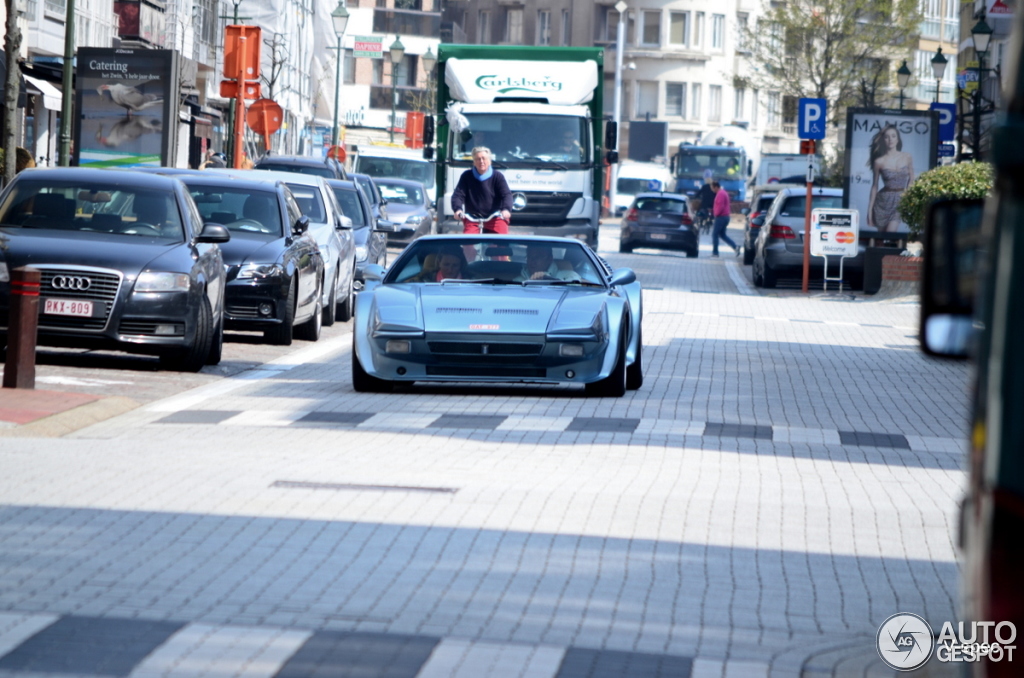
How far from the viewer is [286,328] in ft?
58.3

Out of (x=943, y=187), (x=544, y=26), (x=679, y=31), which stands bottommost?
(x=943, y=187)

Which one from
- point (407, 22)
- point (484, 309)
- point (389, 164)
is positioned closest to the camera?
point (484, 309)

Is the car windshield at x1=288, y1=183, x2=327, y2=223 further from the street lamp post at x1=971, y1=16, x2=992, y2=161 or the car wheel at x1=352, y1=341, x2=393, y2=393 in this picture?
the street lamp post at x1=971, y1=16, x2=992, y2=161

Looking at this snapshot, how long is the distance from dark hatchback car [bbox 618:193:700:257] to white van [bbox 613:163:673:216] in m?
35.7

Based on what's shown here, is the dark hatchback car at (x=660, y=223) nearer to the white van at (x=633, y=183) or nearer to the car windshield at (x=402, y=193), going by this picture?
the car windshield at (x=402, y=193)

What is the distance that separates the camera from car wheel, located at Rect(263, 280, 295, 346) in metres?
17.6

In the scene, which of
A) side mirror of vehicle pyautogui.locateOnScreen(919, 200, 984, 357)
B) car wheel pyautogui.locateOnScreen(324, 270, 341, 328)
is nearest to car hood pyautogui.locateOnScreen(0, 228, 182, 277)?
car wheel pyautogui.locateOnScreen(324, 270, 341, 328)

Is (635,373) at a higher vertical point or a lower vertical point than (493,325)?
lower

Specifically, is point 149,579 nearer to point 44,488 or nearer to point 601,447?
point 44,488

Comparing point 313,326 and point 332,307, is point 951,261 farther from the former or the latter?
point 332,307

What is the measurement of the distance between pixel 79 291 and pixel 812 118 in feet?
60.1

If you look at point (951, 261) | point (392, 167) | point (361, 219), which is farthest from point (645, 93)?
point (951, 261)

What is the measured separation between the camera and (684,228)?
45031mm

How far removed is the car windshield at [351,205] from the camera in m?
25.4
